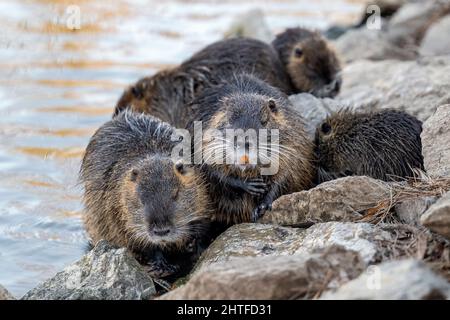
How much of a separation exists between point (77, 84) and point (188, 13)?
164 inches

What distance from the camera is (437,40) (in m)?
9.52

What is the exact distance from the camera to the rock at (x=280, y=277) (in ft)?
12.2

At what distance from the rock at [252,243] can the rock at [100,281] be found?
38 cm

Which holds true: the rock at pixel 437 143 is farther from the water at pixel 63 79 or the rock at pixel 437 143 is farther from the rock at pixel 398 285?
the water at pixel 63 79

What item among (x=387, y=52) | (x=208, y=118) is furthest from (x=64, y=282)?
(x=387, y=52)

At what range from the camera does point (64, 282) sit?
4605 millimetres

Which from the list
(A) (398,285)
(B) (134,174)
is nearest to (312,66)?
(B) (134,174)

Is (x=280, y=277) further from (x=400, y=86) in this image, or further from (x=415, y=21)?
(x=415, y=21)

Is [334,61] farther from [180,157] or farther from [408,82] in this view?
[180,157]

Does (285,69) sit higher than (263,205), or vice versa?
(285,69)

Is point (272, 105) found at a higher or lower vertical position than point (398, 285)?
higher

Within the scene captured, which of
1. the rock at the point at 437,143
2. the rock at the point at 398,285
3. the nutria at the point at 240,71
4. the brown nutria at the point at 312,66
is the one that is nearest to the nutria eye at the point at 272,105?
the rock at the point at 437,143

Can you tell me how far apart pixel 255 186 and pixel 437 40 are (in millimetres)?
4887

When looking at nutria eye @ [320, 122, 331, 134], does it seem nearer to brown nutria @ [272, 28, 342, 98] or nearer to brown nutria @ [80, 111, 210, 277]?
brown nutria @ [80, 111, 210, 277]
